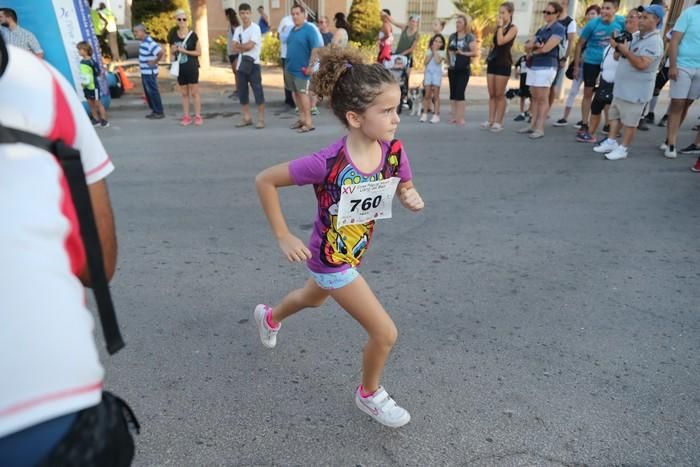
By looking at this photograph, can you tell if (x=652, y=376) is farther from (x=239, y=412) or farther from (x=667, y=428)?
(x=239, y=412)

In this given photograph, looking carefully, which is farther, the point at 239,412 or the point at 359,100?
the point at 239,412

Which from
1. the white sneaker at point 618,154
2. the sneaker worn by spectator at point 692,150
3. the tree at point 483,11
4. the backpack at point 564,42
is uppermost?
the backpack at point 564,42

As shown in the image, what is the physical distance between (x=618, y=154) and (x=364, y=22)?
53.0 ft

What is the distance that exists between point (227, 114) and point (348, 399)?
900 cm

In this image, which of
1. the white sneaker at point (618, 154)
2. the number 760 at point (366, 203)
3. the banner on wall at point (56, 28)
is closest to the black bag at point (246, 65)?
the banner on wall at point (56, 28)

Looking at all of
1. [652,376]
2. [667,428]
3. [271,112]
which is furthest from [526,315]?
[271,112]

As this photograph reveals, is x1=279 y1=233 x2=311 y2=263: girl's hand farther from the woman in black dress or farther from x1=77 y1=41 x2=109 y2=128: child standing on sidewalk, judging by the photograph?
x1=77 y1=41 x2=109 y2=128: child standing on sidewalk

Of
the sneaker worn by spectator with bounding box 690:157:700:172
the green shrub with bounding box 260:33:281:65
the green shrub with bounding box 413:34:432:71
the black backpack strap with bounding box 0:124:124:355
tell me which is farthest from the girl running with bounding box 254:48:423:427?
the green shrub with bounding box 260:33:281:65

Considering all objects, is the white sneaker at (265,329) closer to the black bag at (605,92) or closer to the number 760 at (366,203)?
the number 760 at (366,203)

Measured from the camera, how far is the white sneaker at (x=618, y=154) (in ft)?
24.0

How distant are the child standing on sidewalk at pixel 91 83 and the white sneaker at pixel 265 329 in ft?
25.6

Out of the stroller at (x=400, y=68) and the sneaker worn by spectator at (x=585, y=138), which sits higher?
the stroller at (x=400, y=68)

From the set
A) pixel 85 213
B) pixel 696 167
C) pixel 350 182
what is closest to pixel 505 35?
pixel 696 167

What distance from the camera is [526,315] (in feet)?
11.6
